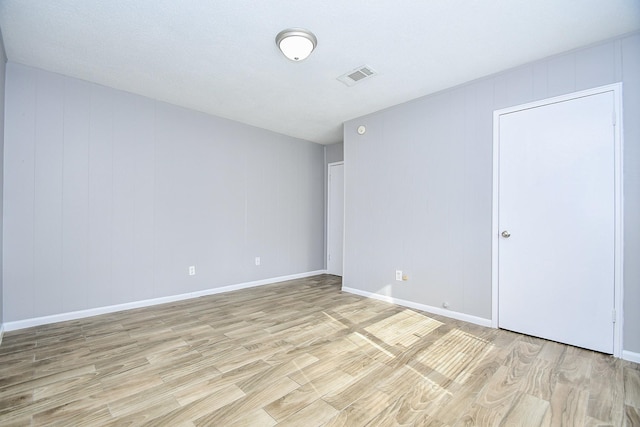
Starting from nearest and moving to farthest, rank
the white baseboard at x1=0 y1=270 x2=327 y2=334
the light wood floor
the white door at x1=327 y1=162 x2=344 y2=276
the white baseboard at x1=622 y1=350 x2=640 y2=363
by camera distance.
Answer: the light wood floor < the white baseboard at x1=622 y1=350 x2=640 y2=363 < the white baseboard at x1=0 y1=270 x2=327 y2=334 < the white door at x1=327 y1=162 x2=344 y2=276

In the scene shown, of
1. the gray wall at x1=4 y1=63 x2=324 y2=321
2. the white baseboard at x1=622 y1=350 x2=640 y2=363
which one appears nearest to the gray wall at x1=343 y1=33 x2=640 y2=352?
the white baseboard at x1=622 y1=350 x2=640 y2=363

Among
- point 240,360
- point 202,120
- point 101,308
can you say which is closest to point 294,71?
point 202,120

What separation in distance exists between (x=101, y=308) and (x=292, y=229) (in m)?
2.89

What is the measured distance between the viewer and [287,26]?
2162 mm

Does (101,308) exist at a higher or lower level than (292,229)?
lower

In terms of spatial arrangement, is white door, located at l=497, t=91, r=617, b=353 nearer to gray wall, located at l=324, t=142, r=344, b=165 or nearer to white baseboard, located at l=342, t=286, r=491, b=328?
white baseboard, located at l=342, t=286, r=491, b=328

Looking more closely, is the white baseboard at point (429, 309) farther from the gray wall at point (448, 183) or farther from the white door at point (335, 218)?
the white door at point (335, 218)

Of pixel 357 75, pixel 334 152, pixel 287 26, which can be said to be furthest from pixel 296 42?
pixel 334 152

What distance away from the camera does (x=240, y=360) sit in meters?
2.18

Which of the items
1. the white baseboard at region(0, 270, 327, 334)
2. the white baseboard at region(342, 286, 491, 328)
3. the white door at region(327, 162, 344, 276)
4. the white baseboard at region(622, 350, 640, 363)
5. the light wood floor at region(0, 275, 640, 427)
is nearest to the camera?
the light wood floor at region(0, 275, 640, 427)

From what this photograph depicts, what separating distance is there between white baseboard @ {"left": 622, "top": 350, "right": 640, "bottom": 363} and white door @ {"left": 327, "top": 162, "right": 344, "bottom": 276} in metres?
3.80

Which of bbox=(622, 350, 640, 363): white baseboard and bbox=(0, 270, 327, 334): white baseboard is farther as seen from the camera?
bbox=(0, 270, 327, 334): white baseboard

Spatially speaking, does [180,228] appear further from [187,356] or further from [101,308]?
[187,356]

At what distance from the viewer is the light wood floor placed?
5.16 feet
